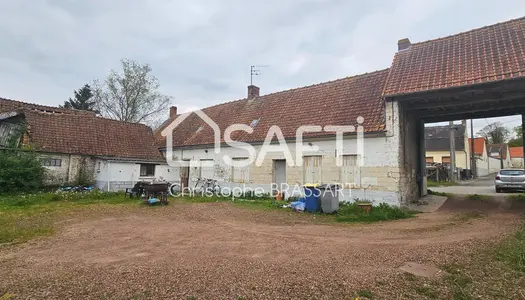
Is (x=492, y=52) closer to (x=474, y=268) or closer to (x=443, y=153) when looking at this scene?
(x=474, y=268)

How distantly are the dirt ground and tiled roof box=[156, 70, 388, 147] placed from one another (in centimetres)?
557

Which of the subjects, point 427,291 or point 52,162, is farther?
point 52,162

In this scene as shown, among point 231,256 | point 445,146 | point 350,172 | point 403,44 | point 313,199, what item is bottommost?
point 231,256

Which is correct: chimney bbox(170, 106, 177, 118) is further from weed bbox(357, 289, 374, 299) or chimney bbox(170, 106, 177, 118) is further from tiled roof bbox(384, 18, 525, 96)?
weed bbox(357, 289, 374, 299)

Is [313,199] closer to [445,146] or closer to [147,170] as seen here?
[147,170]

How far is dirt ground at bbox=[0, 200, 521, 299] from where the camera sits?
12.9ft

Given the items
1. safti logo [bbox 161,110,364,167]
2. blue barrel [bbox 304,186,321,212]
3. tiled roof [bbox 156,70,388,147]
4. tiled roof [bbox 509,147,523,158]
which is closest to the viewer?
blue barrel [bbox 304,186,321,212]

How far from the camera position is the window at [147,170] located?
19.3 m

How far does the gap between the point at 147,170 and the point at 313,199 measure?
42.8 ft

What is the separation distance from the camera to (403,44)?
14297 millimetres

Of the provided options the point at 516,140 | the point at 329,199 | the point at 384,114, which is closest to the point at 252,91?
the point at 384,114

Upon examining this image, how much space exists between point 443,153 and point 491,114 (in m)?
27.2

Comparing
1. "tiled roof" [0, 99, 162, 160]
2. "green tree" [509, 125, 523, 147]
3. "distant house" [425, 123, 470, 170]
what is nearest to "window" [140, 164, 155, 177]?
"tiled roof" [0, 99, 162, 160]

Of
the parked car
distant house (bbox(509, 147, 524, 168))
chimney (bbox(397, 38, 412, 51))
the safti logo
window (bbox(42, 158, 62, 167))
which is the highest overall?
chimney (bbox(397, 38, 412, 51))
